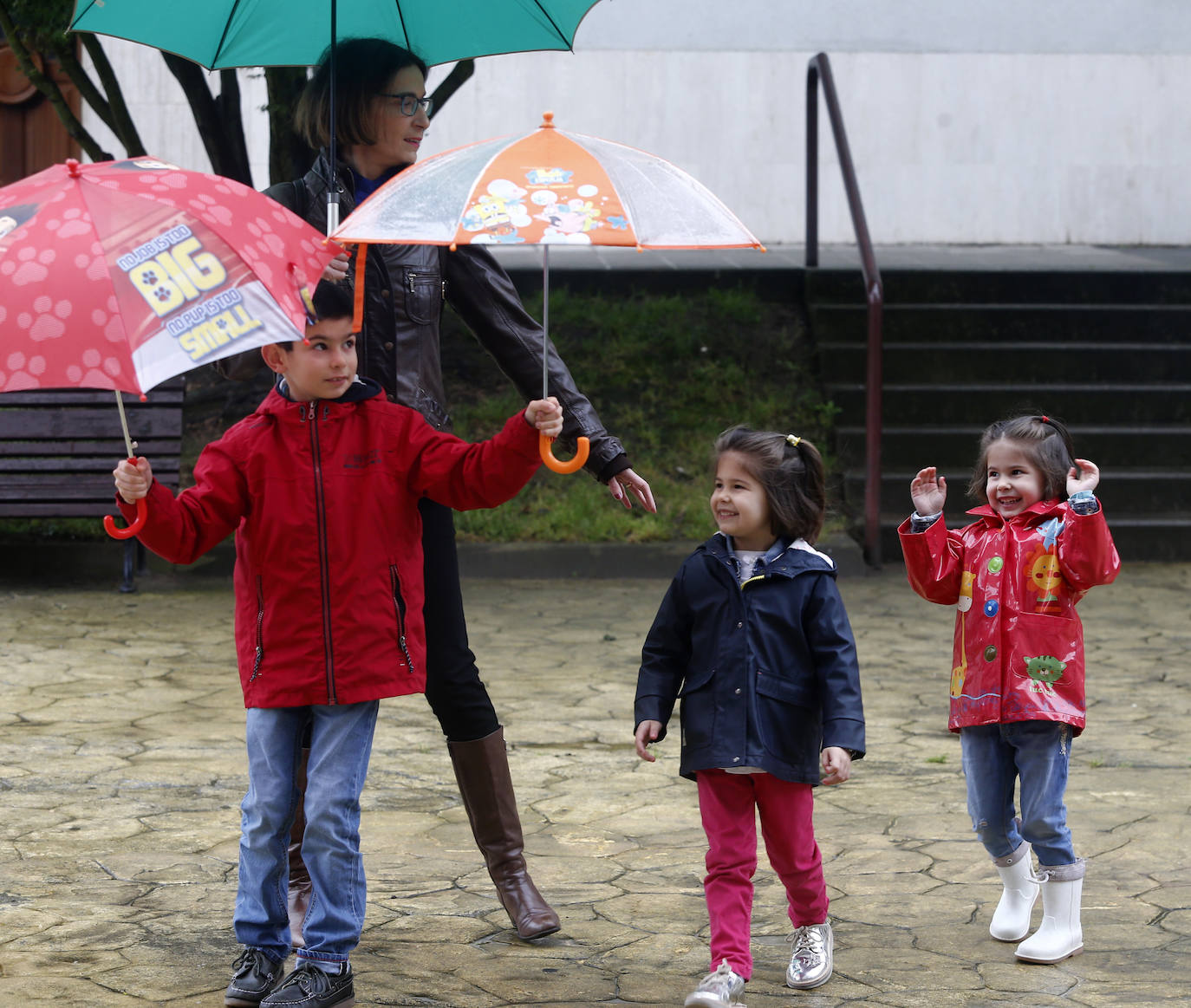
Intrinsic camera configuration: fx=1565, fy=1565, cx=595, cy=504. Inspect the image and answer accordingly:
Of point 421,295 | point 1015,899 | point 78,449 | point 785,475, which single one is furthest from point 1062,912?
point 78,449

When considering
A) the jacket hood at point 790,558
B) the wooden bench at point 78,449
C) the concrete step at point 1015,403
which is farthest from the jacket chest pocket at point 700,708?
the concrete step at point 1015,403

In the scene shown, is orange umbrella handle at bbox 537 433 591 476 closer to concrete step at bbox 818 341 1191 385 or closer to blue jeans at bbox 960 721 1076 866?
blue jeans at bbox 960 721 1076 866

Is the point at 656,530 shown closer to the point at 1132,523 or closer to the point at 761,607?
the point at 1132,523

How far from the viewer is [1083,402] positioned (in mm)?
9141

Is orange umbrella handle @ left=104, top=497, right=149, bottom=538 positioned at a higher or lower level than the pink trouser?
higher

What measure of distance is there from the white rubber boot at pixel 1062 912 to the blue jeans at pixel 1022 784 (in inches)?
1.0

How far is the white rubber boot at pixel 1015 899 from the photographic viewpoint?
3.21m

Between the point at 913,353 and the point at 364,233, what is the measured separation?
23.3 ft

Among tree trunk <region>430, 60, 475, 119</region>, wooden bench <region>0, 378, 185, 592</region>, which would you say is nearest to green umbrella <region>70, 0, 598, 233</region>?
wooden bench <region>0, 378, 185, 592</region>

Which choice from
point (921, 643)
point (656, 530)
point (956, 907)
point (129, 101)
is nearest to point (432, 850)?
point (956, 907)

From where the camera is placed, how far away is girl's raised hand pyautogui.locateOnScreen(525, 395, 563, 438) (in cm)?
275

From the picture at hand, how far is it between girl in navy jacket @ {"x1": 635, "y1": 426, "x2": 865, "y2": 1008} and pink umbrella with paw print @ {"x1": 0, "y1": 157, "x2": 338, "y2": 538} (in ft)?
3.06

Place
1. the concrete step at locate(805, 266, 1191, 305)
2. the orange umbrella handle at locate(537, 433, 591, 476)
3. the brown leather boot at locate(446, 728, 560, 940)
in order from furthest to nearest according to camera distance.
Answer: the concrete step at locate(805, 266, 1191, 305)
the brown leather boot at locate(446, 728, 560, 940)
the orange umbrella handle at locate(537, 433, 591, 476)

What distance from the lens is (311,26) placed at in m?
3.41
